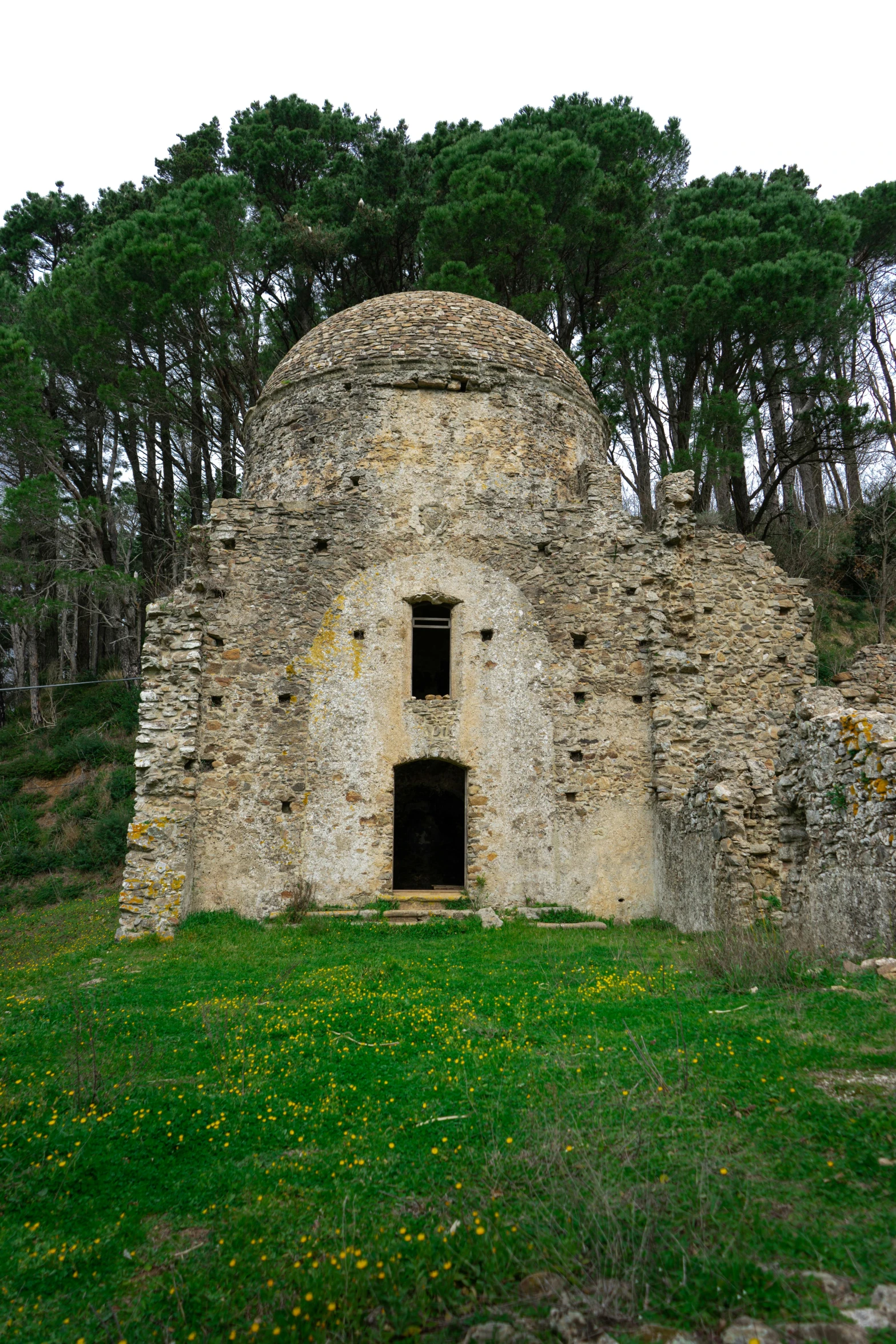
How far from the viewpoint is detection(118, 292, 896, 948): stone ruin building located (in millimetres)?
10594

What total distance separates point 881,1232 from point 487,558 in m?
9.78

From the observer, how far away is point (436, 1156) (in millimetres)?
3555

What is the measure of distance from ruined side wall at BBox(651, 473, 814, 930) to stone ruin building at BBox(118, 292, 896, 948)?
4 cm

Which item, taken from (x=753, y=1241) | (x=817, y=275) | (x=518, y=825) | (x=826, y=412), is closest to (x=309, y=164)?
(x=817, y=275)

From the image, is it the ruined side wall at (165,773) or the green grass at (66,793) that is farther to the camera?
the green grass at (66,793)

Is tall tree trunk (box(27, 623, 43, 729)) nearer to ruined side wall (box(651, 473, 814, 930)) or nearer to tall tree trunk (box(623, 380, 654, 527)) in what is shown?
tall tree trunk (box(623, 380, 654, 527))

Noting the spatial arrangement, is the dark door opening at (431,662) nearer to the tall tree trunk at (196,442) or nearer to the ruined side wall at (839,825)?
the tall tree trunk at (196,442)

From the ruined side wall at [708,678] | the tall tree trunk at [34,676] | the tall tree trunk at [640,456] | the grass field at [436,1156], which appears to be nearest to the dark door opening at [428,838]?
the ruined side wall at [708,678]

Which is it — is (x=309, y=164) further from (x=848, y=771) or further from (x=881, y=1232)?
(x=881, y=1232)

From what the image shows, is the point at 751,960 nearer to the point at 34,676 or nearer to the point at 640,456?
the point at 640,456

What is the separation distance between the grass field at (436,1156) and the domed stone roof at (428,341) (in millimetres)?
Result: 9749

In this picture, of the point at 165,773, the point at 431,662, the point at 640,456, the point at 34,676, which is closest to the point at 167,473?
the point at 34,676

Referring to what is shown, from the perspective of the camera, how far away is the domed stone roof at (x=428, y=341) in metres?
12.8

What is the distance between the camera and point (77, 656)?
25.8 metres
